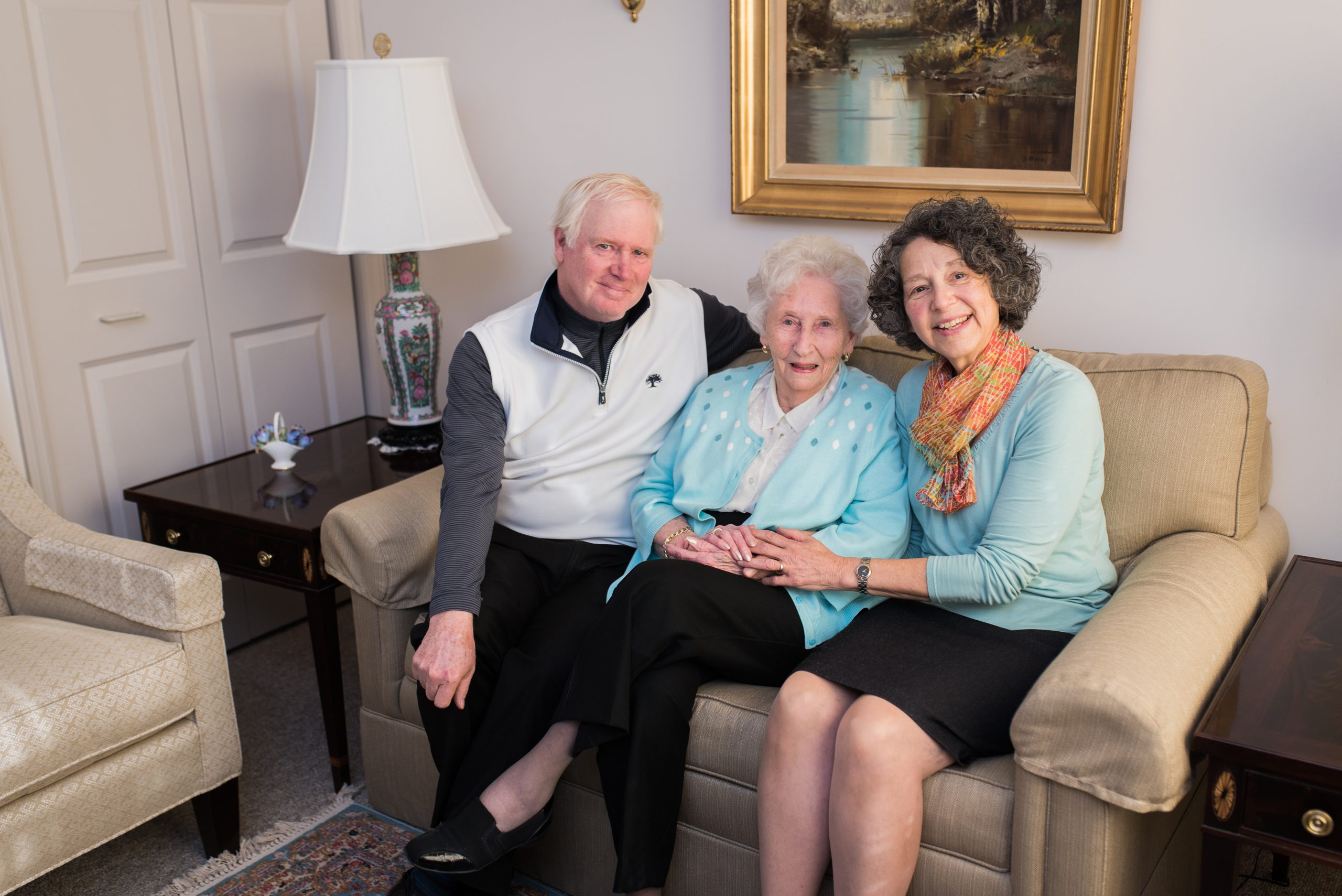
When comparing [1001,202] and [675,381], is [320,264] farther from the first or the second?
[1001,202]

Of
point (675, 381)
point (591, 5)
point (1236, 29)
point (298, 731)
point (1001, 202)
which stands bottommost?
point (298, 731)

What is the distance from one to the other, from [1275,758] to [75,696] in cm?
178

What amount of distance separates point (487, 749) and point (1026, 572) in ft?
2.99

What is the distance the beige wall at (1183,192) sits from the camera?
1.88 m

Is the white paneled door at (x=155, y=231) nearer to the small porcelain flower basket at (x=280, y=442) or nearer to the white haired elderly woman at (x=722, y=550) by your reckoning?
the small porcelain flower basket at (x=280, y=442)

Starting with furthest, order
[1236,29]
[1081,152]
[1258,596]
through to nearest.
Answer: [1081,152] → [1236,29] → [1258,596]

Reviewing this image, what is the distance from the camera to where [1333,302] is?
1907 millimetres

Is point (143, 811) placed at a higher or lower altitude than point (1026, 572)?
lower

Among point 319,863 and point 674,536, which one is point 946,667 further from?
point 319,863

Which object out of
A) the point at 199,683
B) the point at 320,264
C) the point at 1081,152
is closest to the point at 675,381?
the point at 1081,152

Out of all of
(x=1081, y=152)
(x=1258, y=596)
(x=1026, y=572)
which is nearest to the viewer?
(x=1026, y=572)

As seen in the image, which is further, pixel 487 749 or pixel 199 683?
pixel 199 683

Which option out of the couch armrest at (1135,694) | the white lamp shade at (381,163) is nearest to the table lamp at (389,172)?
the white lamp shade at (381,163)

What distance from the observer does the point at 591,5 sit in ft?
8.55
